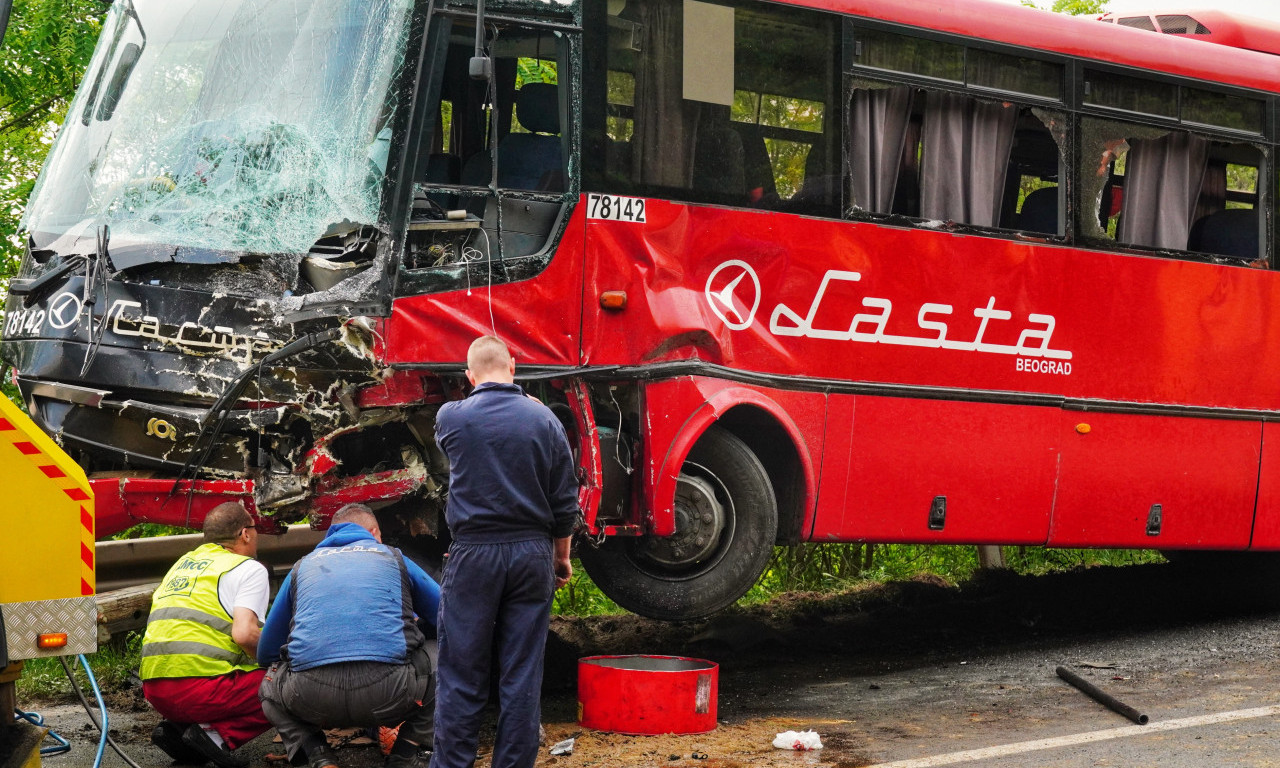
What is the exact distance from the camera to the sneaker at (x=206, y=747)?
599cm

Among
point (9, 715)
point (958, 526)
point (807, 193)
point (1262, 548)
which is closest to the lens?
point (9, 715)

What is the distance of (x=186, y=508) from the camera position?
20.8ft

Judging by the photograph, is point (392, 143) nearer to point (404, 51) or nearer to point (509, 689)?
point (404, 51)

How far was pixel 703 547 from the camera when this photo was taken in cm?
721

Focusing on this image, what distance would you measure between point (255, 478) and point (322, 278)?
0.91 metres

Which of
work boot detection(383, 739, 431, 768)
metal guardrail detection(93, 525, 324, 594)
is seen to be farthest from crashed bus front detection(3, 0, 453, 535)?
metal guardrail detection(93, 525, 324, 594)

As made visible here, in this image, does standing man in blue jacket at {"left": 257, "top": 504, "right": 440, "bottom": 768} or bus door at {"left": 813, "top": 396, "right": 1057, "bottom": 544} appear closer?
standing man in blue jacket at {"left": 257, "top": 504, "right": 440, "bottom": 768}

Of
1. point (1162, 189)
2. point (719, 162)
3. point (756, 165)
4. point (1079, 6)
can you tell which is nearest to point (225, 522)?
point (719, 162)

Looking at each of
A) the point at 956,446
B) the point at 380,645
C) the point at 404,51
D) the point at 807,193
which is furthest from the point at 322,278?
the point at 956,446

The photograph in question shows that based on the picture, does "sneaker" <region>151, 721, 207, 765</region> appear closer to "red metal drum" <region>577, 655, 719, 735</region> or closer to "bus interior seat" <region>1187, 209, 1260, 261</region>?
"red metal drum" <region>577, 655, 719, 735</region>

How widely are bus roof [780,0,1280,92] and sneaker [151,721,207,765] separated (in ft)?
14.9

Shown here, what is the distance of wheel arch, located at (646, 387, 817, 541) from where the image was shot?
6945mm

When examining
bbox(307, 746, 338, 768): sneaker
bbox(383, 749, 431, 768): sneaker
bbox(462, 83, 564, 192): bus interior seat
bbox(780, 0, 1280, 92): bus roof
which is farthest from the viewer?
bbox(780, 0, 1280, 92): bus roof

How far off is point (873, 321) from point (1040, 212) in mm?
1473
